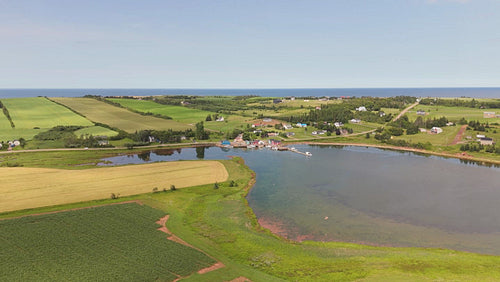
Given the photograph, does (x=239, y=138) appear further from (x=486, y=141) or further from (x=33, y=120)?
(x=33, y=120)

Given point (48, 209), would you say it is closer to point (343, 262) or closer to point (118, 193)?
point (118, 193)

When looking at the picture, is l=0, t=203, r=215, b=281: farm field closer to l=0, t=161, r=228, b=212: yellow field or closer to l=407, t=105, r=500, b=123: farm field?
l=0, t=161, r=228, b=212: yellow field

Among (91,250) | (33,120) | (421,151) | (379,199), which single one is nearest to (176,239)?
(91,250)

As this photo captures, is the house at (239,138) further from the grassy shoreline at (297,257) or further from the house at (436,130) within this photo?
the house at (436,130)

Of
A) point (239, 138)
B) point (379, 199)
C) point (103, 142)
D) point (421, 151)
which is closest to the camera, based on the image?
point (379, 199)

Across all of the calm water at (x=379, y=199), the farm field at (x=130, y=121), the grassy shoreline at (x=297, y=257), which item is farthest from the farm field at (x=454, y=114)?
the grassy shoreline at (x=297, y=257)

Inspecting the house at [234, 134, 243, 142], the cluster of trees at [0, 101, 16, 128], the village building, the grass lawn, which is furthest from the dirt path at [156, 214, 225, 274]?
the cluster of trees at [0, 101, 16, 128]
